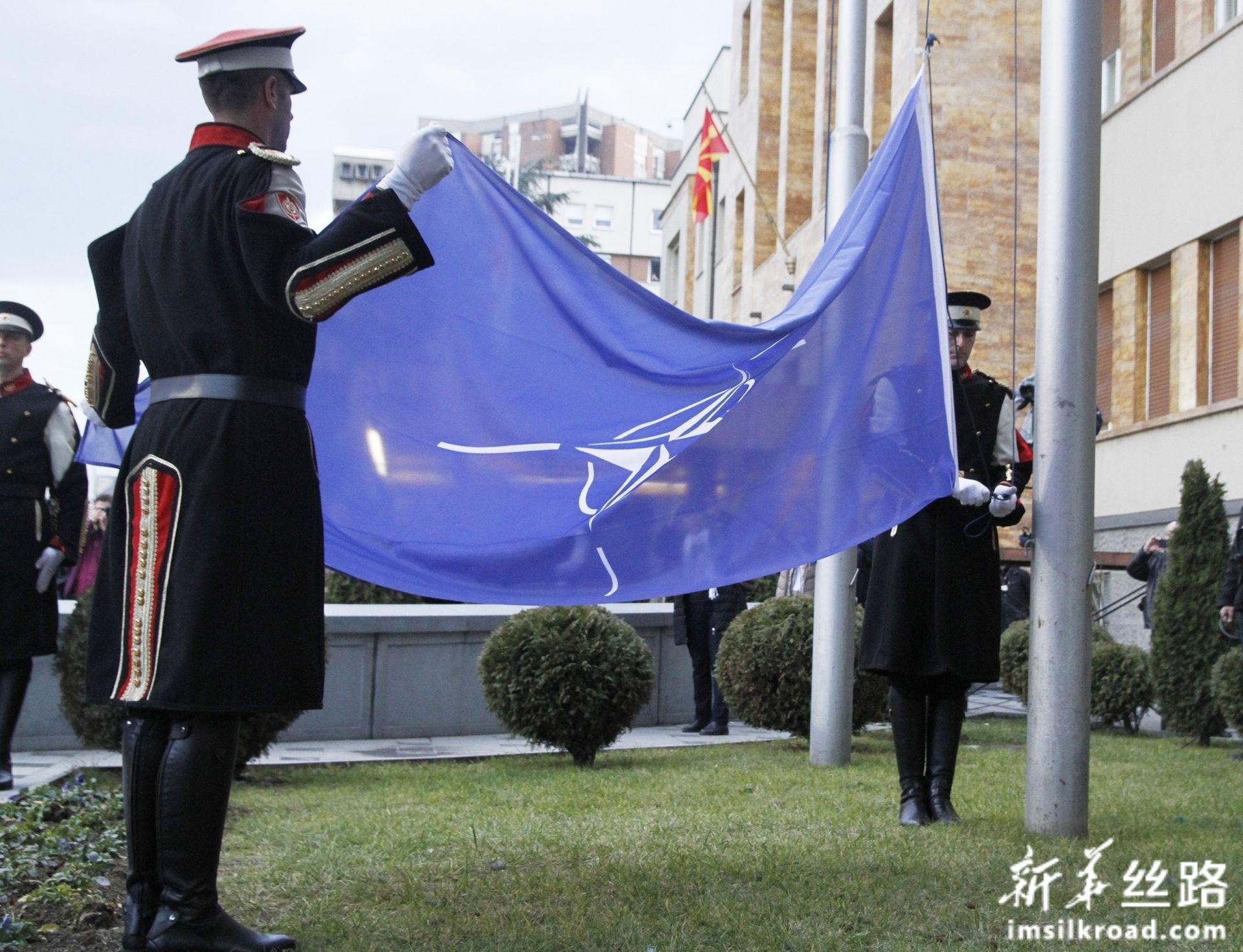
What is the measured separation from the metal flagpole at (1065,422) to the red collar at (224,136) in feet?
10.6

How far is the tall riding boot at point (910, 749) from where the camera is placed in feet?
20.0

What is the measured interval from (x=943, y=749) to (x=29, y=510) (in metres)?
4.77

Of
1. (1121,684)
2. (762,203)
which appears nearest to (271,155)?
(1121,684)

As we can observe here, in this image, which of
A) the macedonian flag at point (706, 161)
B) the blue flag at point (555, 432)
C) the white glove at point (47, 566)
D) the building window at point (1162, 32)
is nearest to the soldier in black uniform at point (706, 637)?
the white glove at point (47, 566)

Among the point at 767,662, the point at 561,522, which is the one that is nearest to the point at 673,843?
the point at 561,522

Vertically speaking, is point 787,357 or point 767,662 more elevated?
point 787,357

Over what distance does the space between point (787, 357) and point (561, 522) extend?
100 centimetres

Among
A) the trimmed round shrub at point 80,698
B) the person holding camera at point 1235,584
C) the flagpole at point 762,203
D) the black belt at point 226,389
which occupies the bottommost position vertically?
the trimmed round shrub at point 80,698

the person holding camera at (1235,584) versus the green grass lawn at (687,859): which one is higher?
the person holding camera at (1235,584)

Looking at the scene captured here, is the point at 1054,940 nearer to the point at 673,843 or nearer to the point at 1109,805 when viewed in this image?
the point at 673,843

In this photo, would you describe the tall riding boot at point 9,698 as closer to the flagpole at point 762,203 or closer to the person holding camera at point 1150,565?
the person holding camera at point 1150,565

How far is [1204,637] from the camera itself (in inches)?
463

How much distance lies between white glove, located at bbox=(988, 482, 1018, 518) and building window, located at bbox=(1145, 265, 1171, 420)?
1376cm

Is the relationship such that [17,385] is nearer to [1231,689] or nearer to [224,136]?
A: [224,136]
